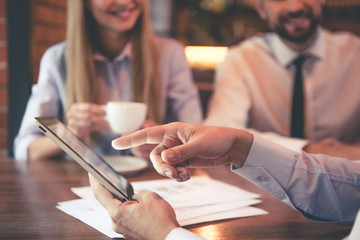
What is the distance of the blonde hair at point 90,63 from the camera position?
159 centimetres

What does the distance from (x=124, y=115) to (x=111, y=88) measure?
58cm

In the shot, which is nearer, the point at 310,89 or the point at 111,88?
the point at 111,88

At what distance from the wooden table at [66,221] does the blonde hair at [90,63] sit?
0.59m

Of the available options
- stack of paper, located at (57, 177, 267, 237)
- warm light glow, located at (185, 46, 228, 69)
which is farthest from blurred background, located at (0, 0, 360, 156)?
stack of paper, located at (57, 177, 267, 237)

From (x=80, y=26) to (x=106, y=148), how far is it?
545mm

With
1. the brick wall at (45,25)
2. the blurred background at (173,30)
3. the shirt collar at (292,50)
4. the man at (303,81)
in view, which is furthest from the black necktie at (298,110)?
the brick wall at (45,25)

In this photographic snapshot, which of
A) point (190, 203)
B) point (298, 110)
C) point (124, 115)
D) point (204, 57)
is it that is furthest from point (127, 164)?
point (204, 57)

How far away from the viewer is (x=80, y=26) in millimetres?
1618

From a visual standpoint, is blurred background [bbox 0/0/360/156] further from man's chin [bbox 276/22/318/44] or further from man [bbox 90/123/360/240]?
man [bbox 90/123/360/240]

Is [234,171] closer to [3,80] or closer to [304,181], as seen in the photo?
[304,181]

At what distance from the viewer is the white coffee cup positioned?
3.84ft

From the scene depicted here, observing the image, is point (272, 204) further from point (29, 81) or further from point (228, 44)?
point (228, 44)

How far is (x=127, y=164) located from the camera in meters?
1.21

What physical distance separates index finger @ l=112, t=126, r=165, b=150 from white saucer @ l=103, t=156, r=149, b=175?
39cm
